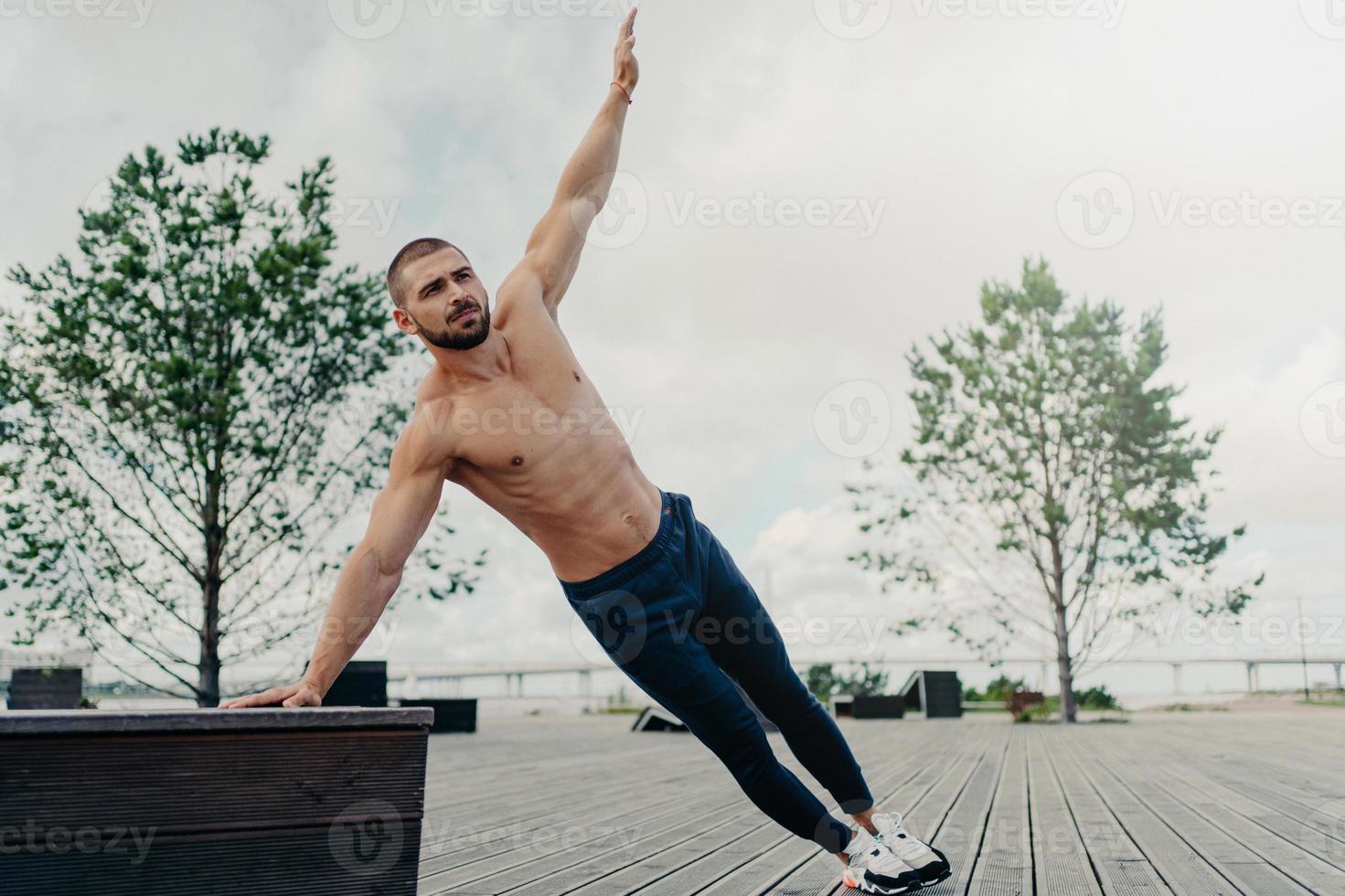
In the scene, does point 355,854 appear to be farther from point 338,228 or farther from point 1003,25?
point 338,228

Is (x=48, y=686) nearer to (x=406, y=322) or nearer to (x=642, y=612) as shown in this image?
(x=406, y=322)

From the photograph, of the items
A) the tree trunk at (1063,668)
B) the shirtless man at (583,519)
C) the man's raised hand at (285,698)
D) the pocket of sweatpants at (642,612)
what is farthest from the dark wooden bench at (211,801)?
the tree trunk at (1063,668)

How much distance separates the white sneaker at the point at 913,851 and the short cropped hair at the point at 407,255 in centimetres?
169

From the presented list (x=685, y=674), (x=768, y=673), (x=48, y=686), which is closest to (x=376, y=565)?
(x=685, y=674)

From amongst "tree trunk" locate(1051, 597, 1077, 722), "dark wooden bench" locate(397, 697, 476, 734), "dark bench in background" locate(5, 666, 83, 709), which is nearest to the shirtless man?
"dark bench in background" locate(5, 666, 83, 709)

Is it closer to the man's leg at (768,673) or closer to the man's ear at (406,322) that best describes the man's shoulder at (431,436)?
the man's ear at (406,322)

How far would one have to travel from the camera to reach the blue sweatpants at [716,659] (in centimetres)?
191

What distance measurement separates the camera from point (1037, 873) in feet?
7.86

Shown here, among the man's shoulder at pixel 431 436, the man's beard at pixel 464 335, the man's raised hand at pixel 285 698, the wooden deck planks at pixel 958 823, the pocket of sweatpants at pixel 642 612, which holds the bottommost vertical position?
the wooden deck planks at pixel 958 823

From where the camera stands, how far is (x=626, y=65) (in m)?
2.45

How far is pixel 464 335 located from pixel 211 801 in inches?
38.2

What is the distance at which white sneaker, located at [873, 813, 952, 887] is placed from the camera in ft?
6.97

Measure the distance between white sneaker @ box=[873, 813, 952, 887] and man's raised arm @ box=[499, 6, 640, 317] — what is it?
1.52 m

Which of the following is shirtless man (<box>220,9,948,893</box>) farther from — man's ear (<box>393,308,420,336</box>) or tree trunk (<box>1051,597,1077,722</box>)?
tree trunk (<box>1051,597,1077,722</box>)
